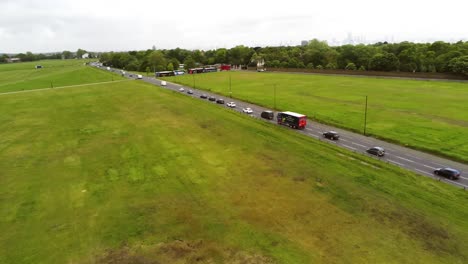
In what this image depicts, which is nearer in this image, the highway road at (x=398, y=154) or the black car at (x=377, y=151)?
the highway road at (x=398, y=154)

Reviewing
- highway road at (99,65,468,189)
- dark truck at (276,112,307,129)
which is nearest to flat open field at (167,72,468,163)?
highway road at (99,65,468,189)

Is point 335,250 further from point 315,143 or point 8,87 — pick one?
point 8,87

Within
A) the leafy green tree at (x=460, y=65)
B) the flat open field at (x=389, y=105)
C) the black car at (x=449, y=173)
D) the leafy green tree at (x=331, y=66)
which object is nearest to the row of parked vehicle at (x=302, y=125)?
the black car at (x=449, y=173)

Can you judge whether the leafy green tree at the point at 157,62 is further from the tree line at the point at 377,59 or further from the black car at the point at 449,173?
the black car at the point at 449,173

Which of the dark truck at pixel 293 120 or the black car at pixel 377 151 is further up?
the dark truck at pixel 293 120

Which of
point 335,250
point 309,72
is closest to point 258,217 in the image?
point 335,250
